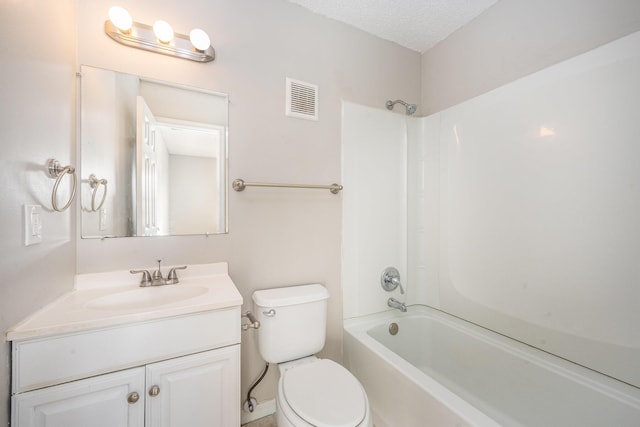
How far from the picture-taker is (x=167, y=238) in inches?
52.3

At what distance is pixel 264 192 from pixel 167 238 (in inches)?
21.8

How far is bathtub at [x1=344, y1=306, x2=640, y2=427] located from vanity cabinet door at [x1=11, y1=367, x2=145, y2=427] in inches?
42.8

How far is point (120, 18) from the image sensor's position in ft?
3.83

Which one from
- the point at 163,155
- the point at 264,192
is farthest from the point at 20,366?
the point at 264,192

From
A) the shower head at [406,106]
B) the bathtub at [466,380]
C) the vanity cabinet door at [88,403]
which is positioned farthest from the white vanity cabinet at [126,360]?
the shower head at [406,106]

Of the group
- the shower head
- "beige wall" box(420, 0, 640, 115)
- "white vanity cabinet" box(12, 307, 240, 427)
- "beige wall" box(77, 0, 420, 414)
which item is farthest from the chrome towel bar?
"beige wall" box(420, 0, 640, 115)

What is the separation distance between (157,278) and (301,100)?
1264 millimetres

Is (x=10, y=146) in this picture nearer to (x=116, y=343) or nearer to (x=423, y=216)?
(x=116, y=343)

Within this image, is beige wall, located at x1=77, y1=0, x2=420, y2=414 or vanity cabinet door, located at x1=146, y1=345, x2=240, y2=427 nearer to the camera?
vanity cabinet door, located at x1=146, y1=345, x2=240, y2=427

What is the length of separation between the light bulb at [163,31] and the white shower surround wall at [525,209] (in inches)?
41.5

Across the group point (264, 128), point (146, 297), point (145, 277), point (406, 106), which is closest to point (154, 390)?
point (146, 297)

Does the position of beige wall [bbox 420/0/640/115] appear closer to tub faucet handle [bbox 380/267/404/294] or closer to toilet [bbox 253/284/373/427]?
tub faucet handle [bbox 380/267/404/294]

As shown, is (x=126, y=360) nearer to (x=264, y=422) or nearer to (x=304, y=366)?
(x=304, y=366)

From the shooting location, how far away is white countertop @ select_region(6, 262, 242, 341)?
816mm
